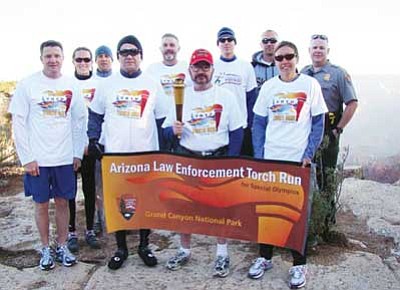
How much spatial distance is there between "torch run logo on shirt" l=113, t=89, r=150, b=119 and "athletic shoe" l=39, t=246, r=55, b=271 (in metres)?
1.57

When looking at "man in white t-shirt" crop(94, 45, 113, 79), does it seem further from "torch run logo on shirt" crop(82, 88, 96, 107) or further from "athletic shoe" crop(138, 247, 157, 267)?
"athletic shoe" crop(138, 247, 157, 267)

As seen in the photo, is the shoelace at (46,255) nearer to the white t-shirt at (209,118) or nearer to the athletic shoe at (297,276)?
the white t-shirt at (209,118)

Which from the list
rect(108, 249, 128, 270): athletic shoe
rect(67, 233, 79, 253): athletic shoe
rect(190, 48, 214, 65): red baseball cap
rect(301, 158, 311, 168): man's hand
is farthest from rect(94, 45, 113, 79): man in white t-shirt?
rect(301, 158, 311, 168): man's hand

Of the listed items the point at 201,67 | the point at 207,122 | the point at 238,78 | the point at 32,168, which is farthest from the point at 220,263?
the point at 238,78

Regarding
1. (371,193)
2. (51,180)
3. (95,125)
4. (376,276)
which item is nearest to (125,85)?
(95,125)

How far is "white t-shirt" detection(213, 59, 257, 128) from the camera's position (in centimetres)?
575

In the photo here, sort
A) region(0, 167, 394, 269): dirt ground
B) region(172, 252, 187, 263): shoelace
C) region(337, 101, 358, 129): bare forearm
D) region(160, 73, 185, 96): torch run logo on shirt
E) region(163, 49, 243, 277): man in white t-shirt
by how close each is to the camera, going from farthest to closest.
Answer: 1. region(160, 73, 185, 96): torch run logo on shirt
2. region(337, 101, 358, 129): bare forearm
3. region(0, 167, 394, 269): dirt ground
4. region(172, 252, 187, 263): shoelace
5. region(163, 49, 243, 277): man in white t-shirt

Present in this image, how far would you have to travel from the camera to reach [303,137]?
460 centimetres

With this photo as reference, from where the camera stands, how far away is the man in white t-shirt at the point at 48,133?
4.82 m

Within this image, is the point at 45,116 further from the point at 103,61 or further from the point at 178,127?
the point at 103,61

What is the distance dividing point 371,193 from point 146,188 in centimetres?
492

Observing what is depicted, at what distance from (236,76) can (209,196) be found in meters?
1.62

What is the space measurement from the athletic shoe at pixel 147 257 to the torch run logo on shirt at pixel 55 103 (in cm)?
154

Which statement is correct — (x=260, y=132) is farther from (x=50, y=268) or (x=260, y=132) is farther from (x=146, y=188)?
(x=50, y=268)
